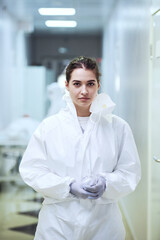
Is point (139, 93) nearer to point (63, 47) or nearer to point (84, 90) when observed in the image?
point (84, 90)

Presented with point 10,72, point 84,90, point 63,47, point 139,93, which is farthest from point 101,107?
point 63,47

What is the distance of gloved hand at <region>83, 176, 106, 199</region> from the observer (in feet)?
4.23

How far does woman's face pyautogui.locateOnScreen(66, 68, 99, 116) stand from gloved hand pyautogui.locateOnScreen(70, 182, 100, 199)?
0.33 metres

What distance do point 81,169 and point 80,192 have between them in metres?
0.11

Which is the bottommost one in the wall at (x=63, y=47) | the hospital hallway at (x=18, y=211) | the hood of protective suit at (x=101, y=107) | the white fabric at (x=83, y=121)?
the hospital hallway at (x=18, y=211)

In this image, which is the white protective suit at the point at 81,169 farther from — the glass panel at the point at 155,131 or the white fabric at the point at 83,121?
the glass panel at the point at 155,131

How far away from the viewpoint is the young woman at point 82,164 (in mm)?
1377

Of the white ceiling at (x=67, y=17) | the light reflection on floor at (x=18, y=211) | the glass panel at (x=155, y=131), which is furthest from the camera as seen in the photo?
the white ceiling at (x=67, y=17)

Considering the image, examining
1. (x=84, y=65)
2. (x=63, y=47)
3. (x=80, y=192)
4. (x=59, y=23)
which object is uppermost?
(x=59, y=23)

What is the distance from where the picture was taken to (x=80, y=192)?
4.29ft

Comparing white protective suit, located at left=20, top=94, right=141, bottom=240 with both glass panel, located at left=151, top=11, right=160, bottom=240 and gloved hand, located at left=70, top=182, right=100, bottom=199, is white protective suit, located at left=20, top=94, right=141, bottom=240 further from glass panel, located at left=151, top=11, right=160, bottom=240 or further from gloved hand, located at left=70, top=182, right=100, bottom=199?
glass panel, located at left=151, top=11, right=160, bottom=240

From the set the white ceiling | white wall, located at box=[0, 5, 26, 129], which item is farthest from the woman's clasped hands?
white wall, located at box=[0, 5, 26, 129]

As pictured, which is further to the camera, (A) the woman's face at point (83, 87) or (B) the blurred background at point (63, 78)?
(B) the blurred background at point (63, 78)

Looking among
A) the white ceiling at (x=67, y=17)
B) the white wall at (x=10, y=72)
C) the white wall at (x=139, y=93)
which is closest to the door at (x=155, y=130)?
the white wall at (x=139, y=93)
